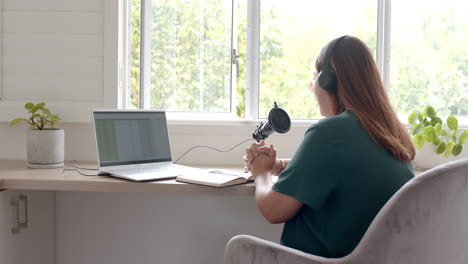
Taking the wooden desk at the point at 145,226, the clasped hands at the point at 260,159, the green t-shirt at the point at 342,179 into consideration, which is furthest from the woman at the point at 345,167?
the wooden desk at the point at 145,226

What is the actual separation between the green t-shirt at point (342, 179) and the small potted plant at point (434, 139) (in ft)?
3.04

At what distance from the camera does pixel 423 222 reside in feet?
4.46

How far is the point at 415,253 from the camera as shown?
138 centimetres

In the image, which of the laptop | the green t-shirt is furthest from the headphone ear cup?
the laptop

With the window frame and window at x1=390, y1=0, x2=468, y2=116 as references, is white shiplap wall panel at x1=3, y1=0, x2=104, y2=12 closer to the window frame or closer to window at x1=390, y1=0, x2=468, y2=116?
the window frame

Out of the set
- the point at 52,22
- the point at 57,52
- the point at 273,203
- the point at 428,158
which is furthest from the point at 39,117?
the point at 428,158

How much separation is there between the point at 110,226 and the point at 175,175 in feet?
2.47

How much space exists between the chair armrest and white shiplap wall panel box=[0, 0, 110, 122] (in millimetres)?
1351

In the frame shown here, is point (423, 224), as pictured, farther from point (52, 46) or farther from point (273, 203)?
point (52, 46)

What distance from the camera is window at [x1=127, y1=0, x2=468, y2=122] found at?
2785 mm

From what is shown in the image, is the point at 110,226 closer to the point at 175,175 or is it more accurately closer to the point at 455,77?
the point at 175,175

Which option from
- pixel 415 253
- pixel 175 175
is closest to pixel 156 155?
pixel 175 175

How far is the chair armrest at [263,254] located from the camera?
4.86 ft

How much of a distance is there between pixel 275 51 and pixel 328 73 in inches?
46.1
